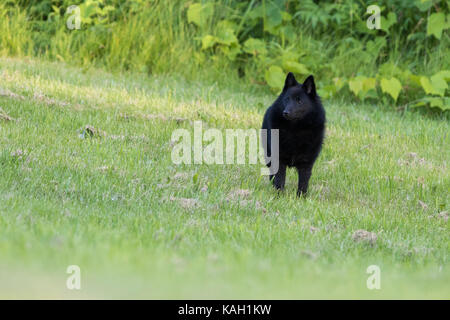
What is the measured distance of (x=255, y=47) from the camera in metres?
12.2

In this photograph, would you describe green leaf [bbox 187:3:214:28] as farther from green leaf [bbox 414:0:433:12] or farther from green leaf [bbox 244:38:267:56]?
green leaf [bbox 414:0:433:12]

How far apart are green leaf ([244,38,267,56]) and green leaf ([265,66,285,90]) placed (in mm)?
932

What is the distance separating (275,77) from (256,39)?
59.1 inches

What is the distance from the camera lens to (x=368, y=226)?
5.49m

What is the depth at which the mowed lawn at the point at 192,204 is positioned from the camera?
351 centimetres

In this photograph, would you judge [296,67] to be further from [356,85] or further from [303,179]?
[303,179]

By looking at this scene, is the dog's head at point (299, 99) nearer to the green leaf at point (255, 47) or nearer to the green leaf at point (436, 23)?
the green leaf at point (255, 47)

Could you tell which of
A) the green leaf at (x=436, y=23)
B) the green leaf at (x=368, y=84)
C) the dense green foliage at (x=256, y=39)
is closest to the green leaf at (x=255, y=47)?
the dense green foliage at (x=256, y=39)

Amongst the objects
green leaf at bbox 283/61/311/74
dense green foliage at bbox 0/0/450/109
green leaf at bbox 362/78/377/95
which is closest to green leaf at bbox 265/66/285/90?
dense green foliage at bbox 0/0/450/109

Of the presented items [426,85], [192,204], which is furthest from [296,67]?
[192,204]

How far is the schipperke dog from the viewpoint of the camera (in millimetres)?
6078

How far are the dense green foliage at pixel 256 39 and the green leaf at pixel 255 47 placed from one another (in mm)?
19

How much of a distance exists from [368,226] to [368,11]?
7.62m
